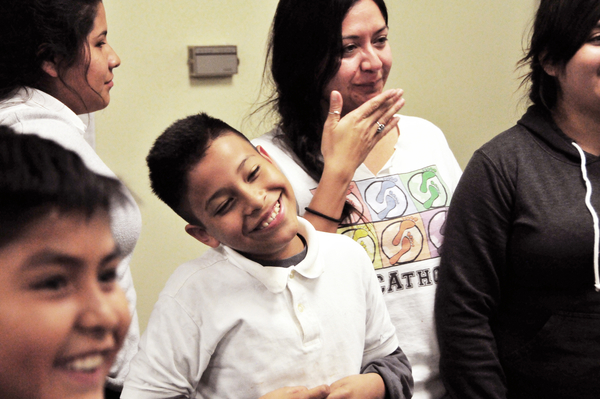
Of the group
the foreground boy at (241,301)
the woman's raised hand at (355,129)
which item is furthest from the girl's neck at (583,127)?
the foreground boy at (241,301)

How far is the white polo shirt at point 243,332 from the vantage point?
0.79 meters

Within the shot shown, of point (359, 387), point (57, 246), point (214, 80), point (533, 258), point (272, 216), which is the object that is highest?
point (214, 80)

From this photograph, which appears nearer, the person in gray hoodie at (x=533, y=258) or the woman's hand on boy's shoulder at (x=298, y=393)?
the woman's hand on boy's shoulder at (x=298, y=393)

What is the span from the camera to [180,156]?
0.84 meters

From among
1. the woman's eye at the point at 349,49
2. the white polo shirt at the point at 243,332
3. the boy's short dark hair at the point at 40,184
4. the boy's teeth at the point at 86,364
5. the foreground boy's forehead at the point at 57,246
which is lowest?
the white polo shirt at the point at 243,332

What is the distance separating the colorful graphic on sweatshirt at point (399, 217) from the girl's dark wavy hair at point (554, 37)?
32cm

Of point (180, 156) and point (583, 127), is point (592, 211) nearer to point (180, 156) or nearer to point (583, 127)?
point (583, 127)

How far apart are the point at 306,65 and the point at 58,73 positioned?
0.49m

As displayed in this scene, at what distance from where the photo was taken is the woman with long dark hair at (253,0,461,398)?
1.07 meters

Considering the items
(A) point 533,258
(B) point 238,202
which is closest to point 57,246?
(B) point 238,202

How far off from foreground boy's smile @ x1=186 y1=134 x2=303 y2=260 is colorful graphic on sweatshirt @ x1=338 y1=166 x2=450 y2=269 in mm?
257

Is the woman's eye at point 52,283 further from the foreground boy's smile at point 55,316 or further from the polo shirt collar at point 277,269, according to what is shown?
the polo shirt collar at point 277,269

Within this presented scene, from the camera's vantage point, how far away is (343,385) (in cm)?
84

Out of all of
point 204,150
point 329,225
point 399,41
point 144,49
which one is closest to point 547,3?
point 329,225
